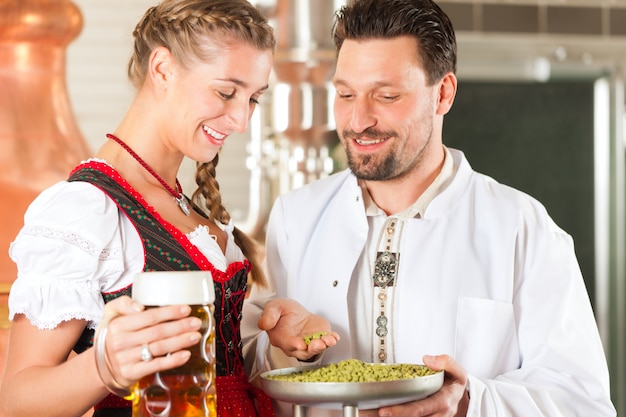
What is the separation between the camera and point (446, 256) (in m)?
2.13

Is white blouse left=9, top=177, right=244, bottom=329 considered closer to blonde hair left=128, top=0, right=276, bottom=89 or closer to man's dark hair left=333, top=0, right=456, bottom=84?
blonde hair left=128, top=0, right=276, bottom=89

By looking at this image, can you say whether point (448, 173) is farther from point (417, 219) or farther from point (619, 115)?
point (619, 115)

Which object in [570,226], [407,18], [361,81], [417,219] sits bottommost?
[570,226]

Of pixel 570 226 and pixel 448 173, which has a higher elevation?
pixel 448 173

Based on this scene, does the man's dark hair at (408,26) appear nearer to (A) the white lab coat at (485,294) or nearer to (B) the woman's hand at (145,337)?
(A) the white lab coat at (485,294)

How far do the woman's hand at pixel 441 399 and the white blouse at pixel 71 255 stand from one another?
0.52 metres

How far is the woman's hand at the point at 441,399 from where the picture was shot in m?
1.68

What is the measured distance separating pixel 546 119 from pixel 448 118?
541mm

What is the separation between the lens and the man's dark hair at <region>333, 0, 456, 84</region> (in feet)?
7.32

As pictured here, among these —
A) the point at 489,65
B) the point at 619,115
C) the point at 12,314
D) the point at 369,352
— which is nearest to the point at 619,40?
the point at 619,115

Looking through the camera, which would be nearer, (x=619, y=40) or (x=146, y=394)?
(x=146, y=394)

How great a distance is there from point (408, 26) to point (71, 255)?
1.06m

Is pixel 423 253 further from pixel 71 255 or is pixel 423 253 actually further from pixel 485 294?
pixel 71 255

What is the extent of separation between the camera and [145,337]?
1251 mm
